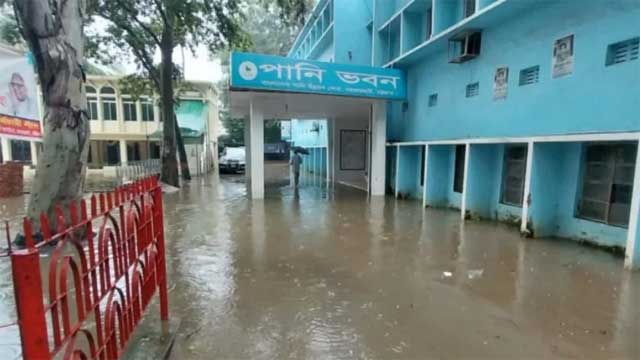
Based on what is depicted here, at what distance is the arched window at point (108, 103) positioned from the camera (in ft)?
70.4

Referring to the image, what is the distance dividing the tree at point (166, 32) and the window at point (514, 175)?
30.1 feet

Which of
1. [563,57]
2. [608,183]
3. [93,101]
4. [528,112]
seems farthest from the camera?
[93,101]

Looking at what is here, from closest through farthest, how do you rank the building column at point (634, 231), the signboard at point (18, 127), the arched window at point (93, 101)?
→ the building column at point (634, 231), the signboard at point (18, 127), the arched window at point (93, 101)

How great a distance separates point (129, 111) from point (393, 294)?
23007 millimetres

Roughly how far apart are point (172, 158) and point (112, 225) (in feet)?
39.3

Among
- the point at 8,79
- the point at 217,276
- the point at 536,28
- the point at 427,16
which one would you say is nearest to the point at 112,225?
the point at 217,276

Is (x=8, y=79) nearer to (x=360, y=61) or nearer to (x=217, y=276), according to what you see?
(x=217, y=276)

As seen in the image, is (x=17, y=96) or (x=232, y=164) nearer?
(x=17, y=96)

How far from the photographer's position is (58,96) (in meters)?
5.04

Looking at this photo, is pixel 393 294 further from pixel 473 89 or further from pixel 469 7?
pixel 469 7

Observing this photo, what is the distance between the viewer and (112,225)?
7.22 feet

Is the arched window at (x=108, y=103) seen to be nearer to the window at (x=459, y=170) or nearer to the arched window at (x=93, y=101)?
the arched window at (x=93, y=101)

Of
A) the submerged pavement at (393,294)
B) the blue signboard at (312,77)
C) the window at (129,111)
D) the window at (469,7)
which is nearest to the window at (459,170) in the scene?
the submerged pavement at (393,294)

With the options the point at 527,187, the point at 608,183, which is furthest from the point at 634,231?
the point at 527,187
